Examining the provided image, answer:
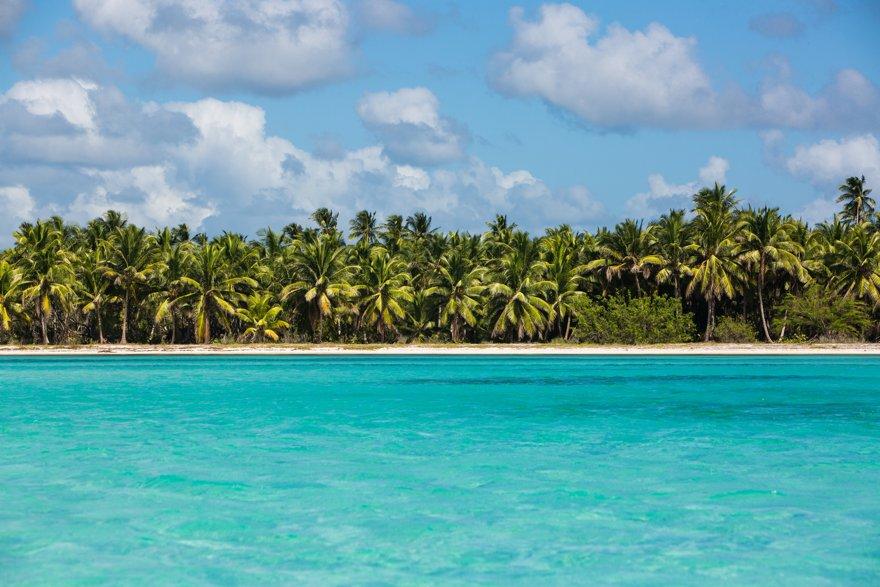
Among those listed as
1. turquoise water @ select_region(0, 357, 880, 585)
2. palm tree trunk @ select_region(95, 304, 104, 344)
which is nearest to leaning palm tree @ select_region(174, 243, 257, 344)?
palm tree trunk @ select_region(95, 304, 104, 344)

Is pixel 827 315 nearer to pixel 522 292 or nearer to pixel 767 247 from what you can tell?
pixel 767 247

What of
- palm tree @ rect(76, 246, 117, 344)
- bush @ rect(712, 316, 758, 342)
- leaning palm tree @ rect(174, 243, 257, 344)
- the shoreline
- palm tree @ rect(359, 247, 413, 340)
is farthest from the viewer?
palm tree @ rect(76, 246, 117, 344)

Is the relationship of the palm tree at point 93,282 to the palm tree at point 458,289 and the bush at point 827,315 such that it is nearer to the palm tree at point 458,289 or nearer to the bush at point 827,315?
the palm tree at point 458,289

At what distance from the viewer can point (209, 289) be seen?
62406mm

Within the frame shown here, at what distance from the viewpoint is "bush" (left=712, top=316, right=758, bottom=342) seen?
6134cm

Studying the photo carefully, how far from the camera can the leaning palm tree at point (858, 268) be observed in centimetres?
5869

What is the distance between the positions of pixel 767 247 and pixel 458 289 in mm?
20054

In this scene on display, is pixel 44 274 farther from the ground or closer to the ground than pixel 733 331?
farther from the ground

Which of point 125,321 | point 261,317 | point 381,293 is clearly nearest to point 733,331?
point 381,293

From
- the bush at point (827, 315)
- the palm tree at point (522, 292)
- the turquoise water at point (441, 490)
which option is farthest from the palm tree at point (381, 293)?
the turquoise water at point (441, 490)

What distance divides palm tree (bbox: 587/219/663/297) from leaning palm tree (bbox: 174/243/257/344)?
2432cm

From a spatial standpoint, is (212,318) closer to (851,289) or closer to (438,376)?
(438,376)

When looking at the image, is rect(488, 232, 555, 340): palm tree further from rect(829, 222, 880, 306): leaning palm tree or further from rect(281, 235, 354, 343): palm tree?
rect(829, 222, 880, 306): leaning palm tree

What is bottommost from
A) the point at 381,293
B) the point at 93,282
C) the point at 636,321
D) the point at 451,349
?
the point at 451,349
